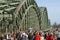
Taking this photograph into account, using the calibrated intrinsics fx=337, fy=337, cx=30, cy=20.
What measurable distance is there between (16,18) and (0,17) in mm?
1790

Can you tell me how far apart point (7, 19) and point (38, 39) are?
5.35 m

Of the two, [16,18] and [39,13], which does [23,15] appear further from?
[39,13]

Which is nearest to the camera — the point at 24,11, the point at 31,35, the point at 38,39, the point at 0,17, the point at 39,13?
the point at 38,39

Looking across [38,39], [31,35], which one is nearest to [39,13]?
[31,35]

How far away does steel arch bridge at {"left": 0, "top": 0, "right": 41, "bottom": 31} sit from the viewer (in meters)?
26.3

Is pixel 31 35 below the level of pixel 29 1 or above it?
below

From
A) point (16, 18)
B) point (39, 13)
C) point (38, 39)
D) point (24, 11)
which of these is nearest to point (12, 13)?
point (16, 18)

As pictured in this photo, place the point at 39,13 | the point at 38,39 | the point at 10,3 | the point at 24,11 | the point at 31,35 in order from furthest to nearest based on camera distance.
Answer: the point at 39,13 → the point at 24,11 → the point at 10,3 → the point at 31,35 → the point at 38,39

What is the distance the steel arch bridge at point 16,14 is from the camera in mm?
26342

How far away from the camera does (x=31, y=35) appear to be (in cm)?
2397

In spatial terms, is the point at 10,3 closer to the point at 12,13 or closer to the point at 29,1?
the point at 12,13

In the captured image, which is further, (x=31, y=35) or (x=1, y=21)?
(x=1, y=21)

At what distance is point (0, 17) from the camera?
84.1 feet

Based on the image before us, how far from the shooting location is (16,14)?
26750mm
